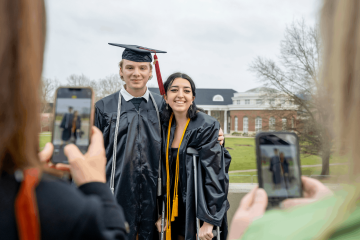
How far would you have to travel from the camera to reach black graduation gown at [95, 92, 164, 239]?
98.0 inches

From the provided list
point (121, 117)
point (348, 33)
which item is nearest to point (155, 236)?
point (121, 117)

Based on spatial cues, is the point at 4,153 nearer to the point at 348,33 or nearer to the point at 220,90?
the point at 348,33

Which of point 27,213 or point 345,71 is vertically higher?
point 345,71

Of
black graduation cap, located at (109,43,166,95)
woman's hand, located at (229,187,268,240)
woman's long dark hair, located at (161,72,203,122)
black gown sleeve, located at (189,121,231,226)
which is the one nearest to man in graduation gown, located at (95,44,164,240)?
woman's long dark hair, located at (161,72,203,122)

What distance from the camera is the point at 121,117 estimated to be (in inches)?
105

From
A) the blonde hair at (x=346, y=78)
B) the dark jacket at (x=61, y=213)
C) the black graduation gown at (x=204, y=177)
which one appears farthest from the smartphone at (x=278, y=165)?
the black graduation gown at (x=204, y=177)

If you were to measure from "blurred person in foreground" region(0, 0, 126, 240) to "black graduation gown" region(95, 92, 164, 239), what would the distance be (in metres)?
1.75

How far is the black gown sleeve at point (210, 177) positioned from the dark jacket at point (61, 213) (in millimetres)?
1729

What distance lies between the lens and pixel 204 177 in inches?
99.6

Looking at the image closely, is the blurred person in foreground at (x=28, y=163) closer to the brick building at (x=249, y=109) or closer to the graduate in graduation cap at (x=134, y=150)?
the graduate in graduation cap at (x=134, y=150)

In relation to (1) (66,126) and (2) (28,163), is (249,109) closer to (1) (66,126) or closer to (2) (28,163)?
(1) (66,126)

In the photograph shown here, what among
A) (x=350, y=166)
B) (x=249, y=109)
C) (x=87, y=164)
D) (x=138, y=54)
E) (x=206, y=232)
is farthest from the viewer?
(x=249, y=109)

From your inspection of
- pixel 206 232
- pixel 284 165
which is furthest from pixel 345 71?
pixel 206 232

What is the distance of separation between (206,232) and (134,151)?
107 centimetres
